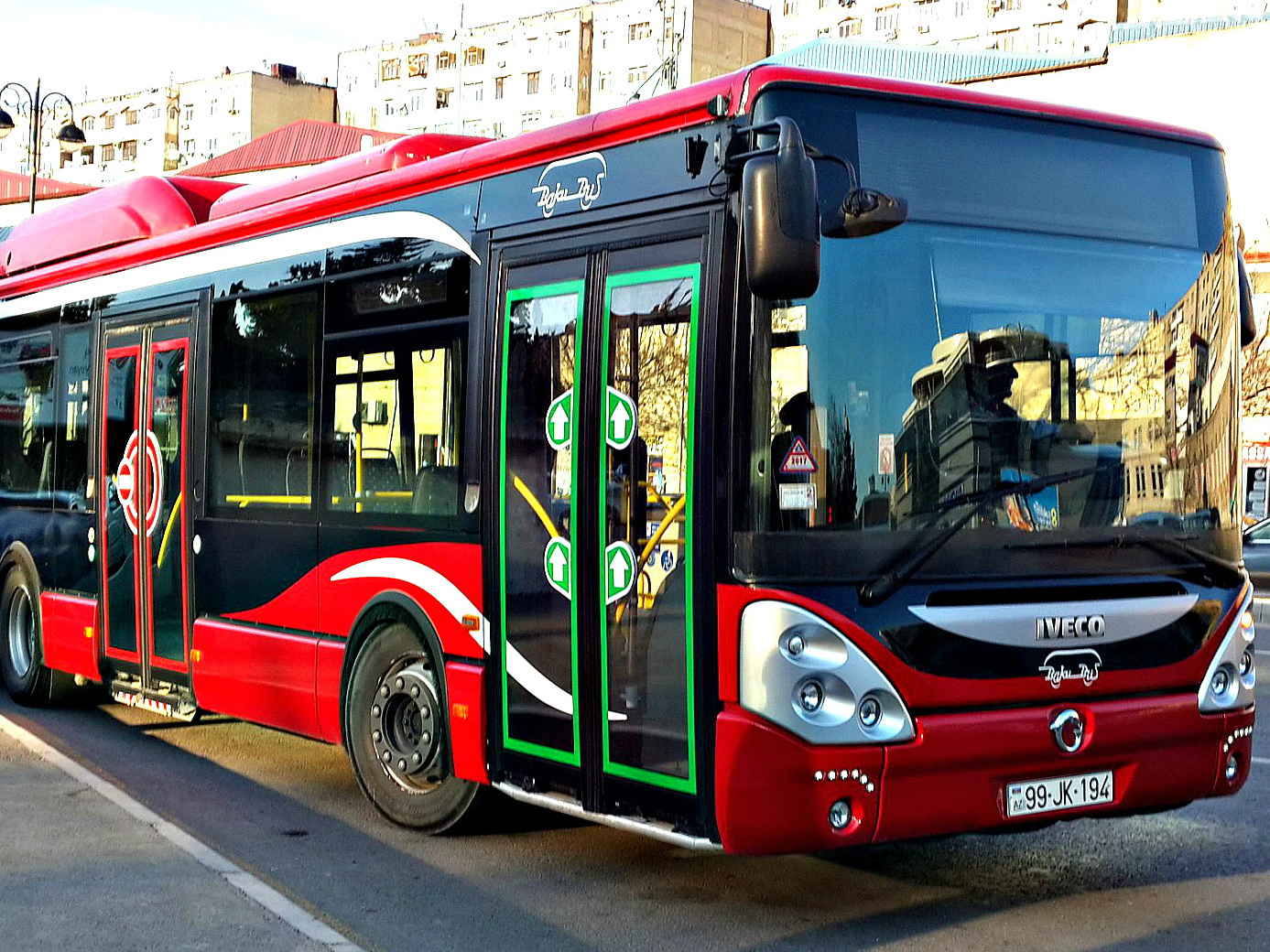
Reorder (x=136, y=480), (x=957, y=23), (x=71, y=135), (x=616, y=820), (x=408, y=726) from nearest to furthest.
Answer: (x=616, y=820) < (x=408, y=726) < (x=136, y=480) < (x=71, y=135) < (x=957, y=23)

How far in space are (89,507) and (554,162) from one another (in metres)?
5.39

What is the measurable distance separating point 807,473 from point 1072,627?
1125mm

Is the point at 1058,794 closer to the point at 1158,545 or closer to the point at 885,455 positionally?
the point at 1158,545

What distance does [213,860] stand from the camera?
708cm

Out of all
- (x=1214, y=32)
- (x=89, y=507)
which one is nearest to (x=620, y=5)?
(x=1214, y=32)

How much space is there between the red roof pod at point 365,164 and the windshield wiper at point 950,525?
3.30 meters

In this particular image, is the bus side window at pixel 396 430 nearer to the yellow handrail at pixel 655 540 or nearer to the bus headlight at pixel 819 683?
the yellow handrail at pixel 655 540

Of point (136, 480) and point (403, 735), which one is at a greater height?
point (136, 480)

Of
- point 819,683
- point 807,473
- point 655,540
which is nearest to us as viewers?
point 819,683

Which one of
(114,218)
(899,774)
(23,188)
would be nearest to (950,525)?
(899,774)

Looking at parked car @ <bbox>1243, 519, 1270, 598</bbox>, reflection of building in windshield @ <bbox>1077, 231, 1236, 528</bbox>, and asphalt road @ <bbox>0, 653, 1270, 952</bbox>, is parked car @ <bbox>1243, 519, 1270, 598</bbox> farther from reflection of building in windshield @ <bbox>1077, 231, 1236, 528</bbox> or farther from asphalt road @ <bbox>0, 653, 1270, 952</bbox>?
reflection of building in windshield @ <bbox>1077, 231, 1236, 528</bbox>

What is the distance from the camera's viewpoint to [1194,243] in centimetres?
685

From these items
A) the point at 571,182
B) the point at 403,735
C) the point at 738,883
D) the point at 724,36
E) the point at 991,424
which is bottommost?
the point at 738,883

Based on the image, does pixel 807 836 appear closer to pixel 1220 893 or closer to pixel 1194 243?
pixel 1220 893
